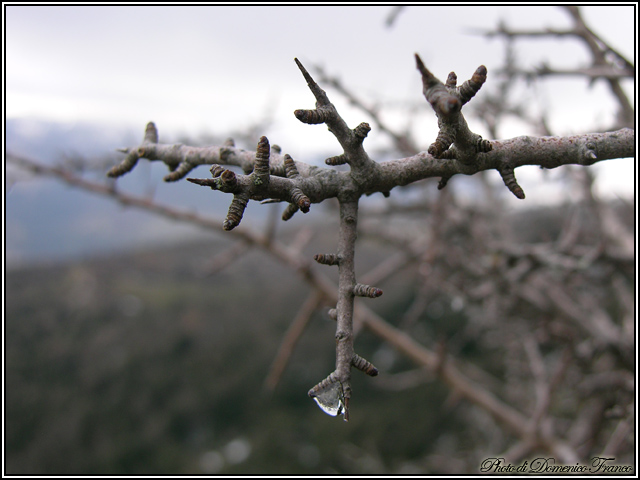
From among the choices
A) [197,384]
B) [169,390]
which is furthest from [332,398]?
[197,384]

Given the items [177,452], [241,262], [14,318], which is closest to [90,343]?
[14,318]

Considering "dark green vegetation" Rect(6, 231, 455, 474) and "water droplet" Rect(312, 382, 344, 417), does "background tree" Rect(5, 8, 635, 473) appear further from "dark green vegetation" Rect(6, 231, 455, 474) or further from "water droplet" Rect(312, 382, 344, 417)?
"dark green vegetation" Rect(6, 231, 455, 474)

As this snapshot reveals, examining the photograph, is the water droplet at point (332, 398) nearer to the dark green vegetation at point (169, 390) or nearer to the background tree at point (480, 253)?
the background tree at point (480, 253)

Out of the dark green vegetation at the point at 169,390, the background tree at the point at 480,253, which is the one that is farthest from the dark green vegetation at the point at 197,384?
the background tree at the point at 480,253

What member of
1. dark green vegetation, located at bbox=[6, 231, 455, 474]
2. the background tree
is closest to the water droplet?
the background tree

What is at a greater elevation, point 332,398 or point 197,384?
point 332,398

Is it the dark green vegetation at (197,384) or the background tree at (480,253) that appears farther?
the dark green vegetation at (197,384)

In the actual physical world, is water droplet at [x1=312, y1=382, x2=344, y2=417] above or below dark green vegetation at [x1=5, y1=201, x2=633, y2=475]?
above

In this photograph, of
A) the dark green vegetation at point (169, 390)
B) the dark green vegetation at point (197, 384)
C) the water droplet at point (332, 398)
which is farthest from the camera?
the dark green vegetation at point (169, 390)

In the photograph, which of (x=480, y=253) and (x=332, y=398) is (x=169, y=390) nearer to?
(x=480, y=253)

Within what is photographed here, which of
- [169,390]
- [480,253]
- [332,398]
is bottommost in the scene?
[169,390]
